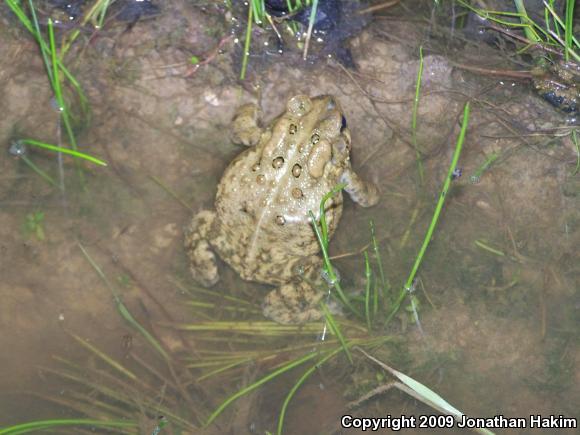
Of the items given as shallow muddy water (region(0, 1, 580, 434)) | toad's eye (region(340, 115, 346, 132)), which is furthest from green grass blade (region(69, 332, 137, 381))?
toad's eye (region(340, 115, 346, 132))

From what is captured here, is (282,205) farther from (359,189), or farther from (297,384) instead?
(297,384)

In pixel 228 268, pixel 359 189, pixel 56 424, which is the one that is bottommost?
pixel 56 424

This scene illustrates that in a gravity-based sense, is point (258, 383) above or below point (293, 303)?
below

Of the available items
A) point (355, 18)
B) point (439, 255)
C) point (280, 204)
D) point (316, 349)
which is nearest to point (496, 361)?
point (439, 255)

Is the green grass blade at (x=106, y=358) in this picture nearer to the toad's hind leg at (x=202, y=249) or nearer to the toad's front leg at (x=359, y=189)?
the toad's hind leg at (x=202, y=249)

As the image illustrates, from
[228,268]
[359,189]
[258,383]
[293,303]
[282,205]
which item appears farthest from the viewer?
[228,268]

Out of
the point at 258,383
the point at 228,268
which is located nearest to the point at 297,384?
the point at 258,383

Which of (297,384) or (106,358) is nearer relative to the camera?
(297,384)

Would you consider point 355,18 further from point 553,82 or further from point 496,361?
point 496,361
